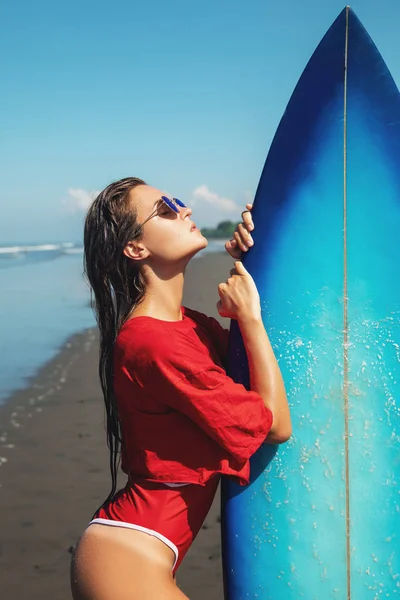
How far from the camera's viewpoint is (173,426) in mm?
1756

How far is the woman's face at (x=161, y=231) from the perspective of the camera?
1.91 m

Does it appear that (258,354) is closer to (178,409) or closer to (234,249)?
(178,409)

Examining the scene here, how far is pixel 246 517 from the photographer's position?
7.18 feet

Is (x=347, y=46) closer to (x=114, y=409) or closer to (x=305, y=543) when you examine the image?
(x=114, y=409)

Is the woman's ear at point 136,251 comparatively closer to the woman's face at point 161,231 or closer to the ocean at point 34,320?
the woman's face at point 161,231

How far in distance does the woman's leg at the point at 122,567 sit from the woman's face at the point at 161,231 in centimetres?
77

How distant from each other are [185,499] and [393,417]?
0.82 meters

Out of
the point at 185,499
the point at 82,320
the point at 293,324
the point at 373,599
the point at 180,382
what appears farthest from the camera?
the point at 82,320

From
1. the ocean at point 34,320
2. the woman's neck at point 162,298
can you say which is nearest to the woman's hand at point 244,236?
the woman's neck at point 162,298

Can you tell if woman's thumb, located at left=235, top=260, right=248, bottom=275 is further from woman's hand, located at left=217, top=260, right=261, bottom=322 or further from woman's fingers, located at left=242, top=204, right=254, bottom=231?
woman's fingers, located at left=242, top=204, right=254, bottom=231

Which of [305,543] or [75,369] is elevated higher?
[305,543]

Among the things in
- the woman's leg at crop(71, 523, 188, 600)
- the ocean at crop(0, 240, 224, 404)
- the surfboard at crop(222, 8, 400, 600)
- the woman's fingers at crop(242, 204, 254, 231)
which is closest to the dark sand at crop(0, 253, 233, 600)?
the ocean at crop(0, 240, 224, 404)

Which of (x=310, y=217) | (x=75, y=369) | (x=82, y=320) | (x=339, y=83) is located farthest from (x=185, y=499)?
(x=82, y=320)

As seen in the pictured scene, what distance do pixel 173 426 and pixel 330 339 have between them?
0.77m
